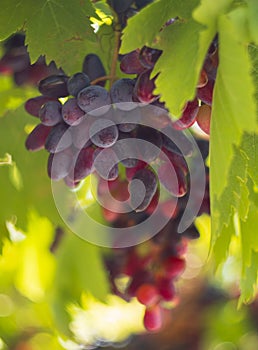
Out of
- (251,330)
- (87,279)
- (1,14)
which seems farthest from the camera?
(251,330)

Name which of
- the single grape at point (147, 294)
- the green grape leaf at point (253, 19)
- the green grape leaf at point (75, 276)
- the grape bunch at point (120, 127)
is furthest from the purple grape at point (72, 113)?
the green grape leaf at point (75, 276)

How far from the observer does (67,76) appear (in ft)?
3.05

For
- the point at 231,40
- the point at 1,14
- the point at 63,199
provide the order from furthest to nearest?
the point at 63,199 < the point at 1,14 < the point at 231,40

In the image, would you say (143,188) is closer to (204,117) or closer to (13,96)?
(204,117)

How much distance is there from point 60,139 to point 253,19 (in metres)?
0.31

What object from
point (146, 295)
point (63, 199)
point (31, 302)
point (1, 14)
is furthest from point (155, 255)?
point (31, 302)

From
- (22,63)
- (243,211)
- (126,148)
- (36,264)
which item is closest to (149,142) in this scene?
(126,148)

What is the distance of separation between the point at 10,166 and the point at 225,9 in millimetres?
611

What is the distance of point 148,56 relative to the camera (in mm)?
775

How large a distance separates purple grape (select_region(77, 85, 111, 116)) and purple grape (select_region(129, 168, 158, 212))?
9 centimetres

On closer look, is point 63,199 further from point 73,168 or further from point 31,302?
point 31,302

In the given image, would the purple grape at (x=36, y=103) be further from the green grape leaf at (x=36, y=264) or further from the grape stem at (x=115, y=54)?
the green grape leaf at (x=36, y=264)

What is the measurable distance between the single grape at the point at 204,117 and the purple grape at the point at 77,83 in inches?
5.6

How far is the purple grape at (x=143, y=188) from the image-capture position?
0.85 meters
